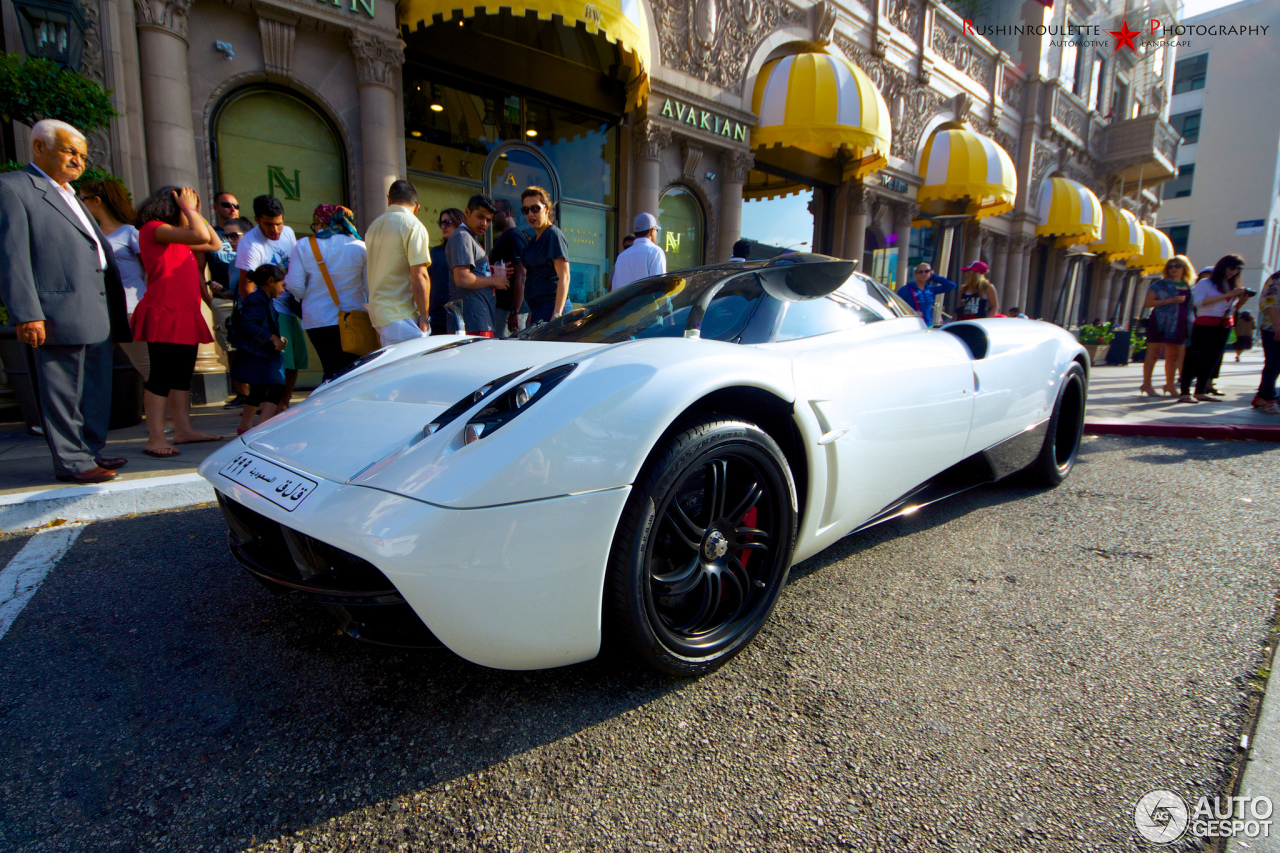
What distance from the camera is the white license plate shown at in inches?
54.5

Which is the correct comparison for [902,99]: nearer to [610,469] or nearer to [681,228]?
[681,228]

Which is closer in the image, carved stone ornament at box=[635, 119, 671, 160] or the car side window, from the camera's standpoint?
the car side window

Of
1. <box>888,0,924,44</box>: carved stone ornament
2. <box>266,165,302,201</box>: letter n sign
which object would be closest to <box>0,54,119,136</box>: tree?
<box>266,165,302,201</box>: letter n sign

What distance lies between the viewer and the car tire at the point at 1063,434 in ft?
10.6

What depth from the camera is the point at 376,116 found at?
23.4ft

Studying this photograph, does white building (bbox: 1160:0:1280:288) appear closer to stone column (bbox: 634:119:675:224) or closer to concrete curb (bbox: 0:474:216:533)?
stone column (bbox: 634:119:675:224)

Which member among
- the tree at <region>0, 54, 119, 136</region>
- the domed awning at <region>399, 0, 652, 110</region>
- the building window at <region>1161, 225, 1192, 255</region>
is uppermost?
the building window at <region>1161, 225, 1192, 255</region>

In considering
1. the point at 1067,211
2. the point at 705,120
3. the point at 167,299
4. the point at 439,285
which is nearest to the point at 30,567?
the point at 167,299

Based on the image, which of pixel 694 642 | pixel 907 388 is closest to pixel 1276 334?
Result: pixel 907 388

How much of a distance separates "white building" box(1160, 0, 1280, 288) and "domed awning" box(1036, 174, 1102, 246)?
26413 mm

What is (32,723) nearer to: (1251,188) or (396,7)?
(396,7)

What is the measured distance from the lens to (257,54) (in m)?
6.51

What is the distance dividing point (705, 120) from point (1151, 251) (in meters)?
25.0

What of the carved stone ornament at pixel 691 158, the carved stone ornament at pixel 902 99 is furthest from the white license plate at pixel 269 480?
the carved stone ornament at pixel 902 99
